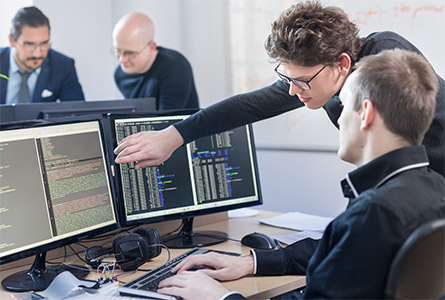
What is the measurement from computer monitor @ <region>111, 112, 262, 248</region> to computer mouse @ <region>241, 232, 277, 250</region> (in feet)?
0.38

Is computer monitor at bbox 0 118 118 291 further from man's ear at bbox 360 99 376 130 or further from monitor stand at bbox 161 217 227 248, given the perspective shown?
man's ear at bbox 360 99 376 130

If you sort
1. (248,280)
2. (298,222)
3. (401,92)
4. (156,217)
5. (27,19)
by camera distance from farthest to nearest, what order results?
(27,19) < (298,222) < (156,217) < (248,280) < (401,92)

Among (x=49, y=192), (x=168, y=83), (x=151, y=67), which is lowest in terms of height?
(x=49, y=192)

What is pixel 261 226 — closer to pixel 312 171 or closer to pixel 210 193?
pixel 210 193

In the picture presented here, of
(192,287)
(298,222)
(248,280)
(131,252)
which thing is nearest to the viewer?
(192,287)

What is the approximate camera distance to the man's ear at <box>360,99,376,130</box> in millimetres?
1109

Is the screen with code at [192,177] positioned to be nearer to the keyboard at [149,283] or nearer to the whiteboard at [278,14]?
the keyboard at [149,283]

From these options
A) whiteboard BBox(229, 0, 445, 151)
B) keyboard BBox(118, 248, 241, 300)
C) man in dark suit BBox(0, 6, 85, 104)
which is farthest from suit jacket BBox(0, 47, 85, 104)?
keyboard BBox(118, 248, 241, 300)

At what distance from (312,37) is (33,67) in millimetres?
2552

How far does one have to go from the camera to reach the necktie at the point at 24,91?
358 centimetres

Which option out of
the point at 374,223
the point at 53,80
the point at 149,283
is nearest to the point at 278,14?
the point at 53,80

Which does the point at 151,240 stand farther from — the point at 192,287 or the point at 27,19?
the point at 27,19

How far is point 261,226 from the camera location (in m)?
2.04

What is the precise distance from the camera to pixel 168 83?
11.3 feet
